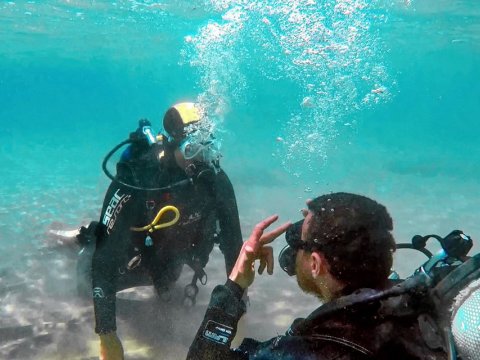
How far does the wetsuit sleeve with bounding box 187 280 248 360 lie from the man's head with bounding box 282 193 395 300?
0.55m

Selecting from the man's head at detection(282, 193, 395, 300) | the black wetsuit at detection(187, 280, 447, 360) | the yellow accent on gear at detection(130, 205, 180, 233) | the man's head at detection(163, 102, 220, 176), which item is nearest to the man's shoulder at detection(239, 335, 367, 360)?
the black wetsuit at detection(187, 280, 447, 360)

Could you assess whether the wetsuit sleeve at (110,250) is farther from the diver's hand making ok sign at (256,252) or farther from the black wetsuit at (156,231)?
the diver's hand making ok sign at (256,252)

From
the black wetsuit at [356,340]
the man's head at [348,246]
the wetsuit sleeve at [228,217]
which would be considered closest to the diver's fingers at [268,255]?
the man's head at [348,246]

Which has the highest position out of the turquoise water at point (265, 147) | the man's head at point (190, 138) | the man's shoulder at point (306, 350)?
the turquoise water at point (265, 147)

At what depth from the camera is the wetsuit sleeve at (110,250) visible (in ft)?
Answer: 12.7

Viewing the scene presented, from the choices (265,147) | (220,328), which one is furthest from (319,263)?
(265,147)

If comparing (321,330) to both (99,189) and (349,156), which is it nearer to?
(99,189)

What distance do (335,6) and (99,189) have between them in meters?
14.7

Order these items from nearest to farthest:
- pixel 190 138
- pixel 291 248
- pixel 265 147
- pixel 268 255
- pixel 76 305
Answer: pixel 291 248 < pixel 268 255 < pixel 190 138 < pixel 76 305 < pixel 265 147

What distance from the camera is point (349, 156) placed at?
33375 mm

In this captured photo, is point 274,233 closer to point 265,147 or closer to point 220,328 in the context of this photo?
point 220,328

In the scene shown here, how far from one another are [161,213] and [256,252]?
192 centimetres

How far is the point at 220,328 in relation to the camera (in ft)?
7.70

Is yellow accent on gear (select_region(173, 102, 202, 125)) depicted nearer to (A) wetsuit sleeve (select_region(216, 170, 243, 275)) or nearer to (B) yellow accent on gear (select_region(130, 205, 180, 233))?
(A) wetsuit sleeve (select_region(216, 170, 243, 275))
